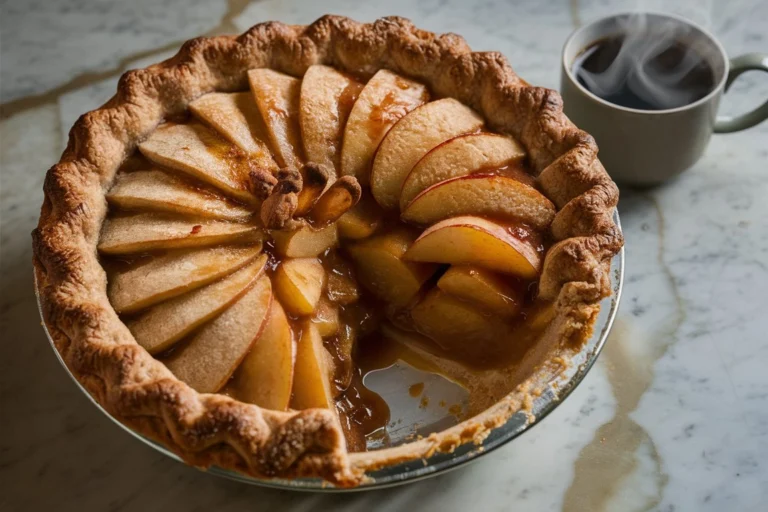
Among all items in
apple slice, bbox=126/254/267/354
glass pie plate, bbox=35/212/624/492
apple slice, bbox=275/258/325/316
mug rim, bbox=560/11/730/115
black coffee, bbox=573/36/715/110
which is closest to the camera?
glass pie plate, bbox=35/212/624/492

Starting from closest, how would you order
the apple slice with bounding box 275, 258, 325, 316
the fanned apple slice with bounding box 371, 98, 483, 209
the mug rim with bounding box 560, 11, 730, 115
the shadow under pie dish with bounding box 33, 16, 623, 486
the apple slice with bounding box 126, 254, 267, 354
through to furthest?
the shadow under pie dish with bounding box 33, 16, 623, 486 < the apple slice with bounding box 126, 254, 267, 354 < the apple slice with bounding box 275, 258, 325, 316 < the fanned apple slice with bounding box 371, 98, 483, 209 < the mug rim with bounding box 560, 11, 730, 115

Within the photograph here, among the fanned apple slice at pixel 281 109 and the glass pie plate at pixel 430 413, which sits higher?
the fanned apple slice at pixel 281 109

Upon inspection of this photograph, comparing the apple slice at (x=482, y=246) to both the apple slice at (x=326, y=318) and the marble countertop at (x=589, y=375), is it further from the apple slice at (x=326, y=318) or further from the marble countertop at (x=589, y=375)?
the marble countertop at (x=589, y=375)

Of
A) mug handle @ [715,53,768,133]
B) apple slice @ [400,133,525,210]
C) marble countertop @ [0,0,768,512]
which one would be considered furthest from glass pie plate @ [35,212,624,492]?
mug handle @ [715,53,768,133]

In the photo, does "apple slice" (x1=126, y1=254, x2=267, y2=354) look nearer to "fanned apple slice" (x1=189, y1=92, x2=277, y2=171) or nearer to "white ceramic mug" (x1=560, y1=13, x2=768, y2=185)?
"fanned apple slice" (x1=189, y1=92, x2=277, y2=171)

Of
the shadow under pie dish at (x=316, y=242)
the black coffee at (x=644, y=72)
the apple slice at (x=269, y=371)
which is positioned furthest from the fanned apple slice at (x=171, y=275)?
the black coffee at (x=644, y=72)

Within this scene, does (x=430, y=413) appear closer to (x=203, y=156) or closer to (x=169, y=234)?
(x=169, y=234)
